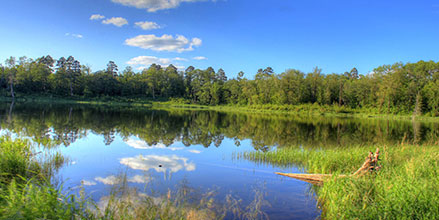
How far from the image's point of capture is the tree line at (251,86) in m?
54.8

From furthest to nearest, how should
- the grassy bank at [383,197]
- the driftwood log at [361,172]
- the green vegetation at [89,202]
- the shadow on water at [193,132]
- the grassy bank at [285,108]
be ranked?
the grassy bank at [285,108]
the shadow on water at [193,132]
the driftwood log at [361,172]
the grassy bank at [383,197]
the green vegetation at [89,202]

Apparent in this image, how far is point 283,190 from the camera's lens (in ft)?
26.2

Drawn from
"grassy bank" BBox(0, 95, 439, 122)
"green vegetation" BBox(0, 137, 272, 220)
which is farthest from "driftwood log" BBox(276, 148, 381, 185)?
"grassy bank" BBox(0, 95, 439, 122)

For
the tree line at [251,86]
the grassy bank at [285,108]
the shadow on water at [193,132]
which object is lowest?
the shadow on water at [193,132]

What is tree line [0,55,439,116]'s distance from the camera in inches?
2156

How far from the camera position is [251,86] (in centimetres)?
7362


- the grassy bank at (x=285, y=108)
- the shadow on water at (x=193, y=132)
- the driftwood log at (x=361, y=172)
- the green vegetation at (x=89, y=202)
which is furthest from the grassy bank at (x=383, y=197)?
the grassy bank at (x=285, y=108)

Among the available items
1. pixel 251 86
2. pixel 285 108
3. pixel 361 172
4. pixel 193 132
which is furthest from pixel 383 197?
pixel 251 86

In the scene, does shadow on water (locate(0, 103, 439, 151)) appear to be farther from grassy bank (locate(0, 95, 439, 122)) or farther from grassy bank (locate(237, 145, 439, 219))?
grassy bank (locate(0, 95, 439, 122))

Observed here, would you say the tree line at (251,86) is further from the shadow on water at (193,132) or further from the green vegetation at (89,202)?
the green vegetation at (89,202)

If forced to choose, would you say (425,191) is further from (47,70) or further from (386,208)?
(47,70)

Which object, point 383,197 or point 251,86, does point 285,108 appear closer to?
point 251,86

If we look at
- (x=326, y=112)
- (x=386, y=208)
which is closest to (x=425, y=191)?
(x=386, y=208)

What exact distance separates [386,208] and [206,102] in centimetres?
7647
